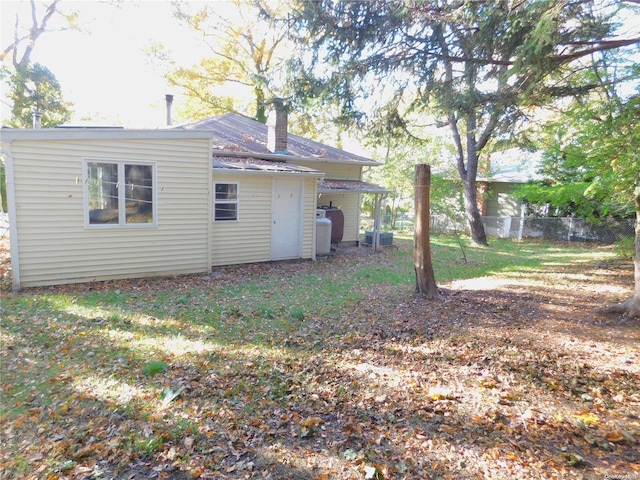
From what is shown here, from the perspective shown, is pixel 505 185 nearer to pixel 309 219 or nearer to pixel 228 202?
pixel 309 219

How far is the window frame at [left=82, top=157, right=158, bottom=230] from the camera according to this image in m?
8.55

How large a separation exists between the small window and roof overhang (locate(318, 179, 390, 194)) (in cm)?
373

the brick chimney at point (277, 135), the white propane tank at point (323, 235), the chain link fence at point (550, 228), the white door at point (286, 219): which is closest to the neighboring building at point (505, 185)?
the chain link fence at point (550, 228)

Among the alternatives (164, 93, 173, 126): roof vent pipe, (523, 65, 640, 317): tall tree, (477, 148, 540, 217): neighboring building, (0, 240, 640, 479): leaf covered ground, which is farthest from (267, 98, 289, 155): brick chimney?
(477, 148, 540, 217): neighboring building

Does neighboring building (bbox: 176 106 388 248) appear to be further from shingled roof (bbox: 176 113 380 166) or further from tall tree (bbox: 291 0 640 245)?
tall tree (bbox: 291 0 640 245)

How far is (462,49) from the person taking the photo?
682cm

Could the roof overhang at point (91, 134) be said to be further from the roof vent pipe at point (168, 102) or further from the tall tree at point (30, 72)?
the tall tree at point (30, 72)

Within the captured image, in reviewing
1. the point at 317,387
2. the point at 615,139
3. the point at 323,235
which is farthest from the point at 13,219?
the point at 615,139

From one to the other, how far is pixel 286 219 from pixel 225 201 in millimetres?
2061

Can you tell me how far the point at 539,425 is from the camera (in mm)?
3447

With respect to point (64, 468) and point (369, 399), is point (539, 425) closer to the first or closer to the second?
point (369, 399)

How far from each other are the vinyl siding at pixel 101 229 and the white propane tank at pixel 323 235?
4399mm

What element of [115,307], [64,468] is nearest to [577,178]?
[115,307]

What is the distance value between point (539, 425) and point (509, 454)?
0.58 meters
